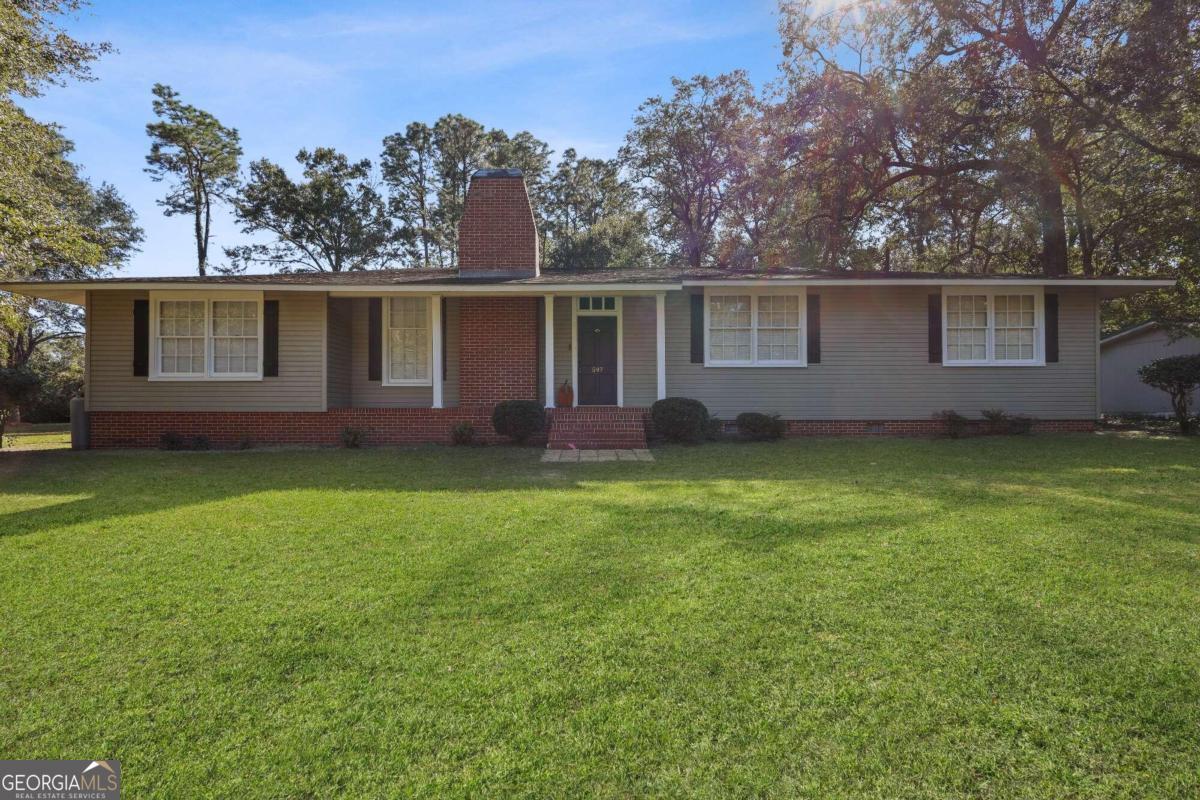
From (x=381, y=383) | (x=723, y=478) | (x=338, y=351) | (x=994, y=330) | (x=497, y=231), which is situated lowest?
(x=723, y=478)

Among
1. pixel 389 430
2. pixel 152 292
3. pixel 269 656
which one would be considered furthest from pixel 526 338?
pixel 269 656

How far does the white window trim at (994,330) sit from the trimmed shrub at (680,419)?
5339 mm

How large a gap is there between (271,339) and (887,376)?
12.1 m

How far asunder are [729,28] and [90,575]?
15.4 meters

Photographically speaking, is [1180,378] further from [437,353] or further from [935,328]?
[437,353]

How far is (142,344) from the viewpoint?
37.0ft

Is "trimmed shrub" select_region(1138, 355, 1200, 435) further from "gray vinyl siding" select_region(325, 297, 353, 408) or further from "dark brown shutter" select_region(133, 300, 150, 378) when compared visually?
"dark brown shutter" select_region(133, 300, 150, 378)

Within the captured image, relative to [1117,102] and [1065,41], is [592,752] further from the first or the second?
[1065,41]

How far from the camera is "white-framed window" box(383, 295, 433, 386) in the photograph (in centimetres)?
1232

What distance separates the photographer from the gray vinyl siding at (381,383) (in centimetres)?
1225

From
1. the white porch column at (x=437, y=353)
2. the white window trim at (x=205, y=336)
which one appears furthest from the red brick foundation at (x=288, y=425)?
the white window trim at (x=205, y=336)

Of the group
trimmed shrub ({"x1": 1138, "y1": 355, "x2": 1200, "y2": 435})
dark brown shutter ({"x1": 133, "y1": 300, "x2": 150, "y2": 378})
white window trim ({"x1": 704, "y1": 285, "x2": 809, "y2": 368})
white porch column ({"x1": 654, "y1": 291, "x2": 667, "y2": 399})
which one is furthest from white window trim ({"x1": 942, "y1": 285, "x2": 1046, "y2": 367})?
dark brown shutter ({"x1": 133, "y1": 300, "x2": 150, "y2": 378})

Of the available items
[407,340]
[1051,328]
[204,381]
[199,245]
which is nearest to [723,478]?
[407,340]

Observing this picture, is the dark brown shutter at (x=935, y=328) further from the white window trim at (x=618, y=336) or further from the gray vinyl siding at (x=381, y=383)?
the gray vinyl siding at (x=381, y=383)
